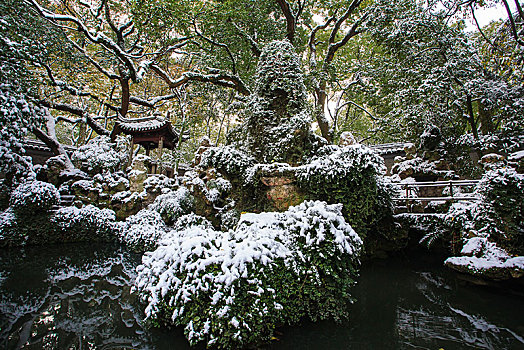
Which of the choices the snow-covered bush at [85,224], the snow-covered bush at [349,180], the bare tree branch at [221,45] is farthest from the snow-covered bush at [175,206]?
the bare tree branch at [221,45]

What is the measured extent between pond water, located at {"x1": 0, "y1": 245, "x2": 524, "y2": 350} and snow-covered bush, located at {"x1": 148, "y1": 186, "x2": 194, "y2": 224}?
98.0 inches

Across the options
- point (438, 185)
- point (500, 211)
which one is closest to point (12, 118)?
point (500, 211)

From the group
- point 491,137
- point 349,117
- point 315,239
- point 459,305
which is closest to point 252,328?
point 315,239

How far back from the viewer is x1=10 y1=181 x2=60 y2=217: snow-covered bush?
7.56 meters

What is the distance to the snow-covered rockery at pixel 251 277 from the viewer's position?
8.78 feet

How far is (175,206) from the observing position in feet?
27.7

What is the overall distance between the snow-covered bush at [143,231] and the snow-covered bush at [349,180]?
202 inches

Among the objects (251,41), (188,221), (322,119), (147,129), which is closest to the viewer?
(188,221)

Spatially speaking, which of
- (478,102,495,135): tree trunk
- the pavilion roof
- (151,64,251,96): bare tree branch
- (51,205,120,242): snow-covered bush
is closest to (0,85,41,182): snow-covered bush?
(51,205,120,242): snow-covered bush

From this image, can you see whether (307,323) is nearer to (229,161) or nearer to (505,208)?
(229,161)

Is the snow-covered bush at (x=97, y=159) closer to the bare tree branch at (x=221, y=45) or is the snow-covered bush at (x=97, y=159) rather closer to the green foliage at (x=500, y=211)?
the bare tree branch at (x=221, y=45)

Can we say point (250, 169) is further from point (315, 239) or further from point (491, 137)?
point (491, 137)

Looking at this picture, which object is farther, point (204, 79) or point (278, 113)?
point (204, 79)

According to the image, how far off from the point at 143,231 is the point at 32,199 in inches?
143
